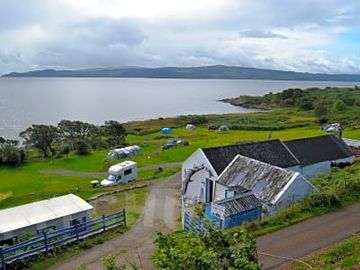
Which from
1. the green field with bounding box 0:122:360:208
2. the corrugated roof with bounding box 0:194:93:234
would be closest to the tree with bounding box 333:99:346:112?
the green field with bounding box 0:122:360:208

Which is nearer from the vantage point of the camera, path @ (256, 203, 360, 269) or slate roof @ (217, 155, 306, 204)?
path @ (256, 203, 360, 269)

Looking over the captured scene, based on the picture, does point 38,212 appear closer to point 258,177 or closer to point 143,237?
point 143,237

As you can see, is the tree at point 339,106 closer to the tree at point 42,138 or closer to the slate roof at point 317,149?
the tree at point 42,138

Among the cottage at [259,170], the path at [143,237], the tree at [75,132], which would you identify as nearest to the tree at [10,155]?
the tree at [75,132]

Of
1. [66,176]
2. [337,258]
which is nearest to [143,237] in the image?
[337,258]

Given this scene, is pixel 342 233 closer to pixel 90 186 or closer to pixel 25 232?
pixel 25 232

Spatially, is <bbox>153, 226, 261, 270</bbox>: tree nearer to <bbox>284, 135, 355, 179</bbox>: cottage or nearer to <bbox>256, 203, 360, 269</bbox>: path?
<bbox>256, 203, 360, 269</bbox>: path

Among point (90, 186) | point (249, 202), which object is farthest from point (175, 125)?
point (249, 202)
